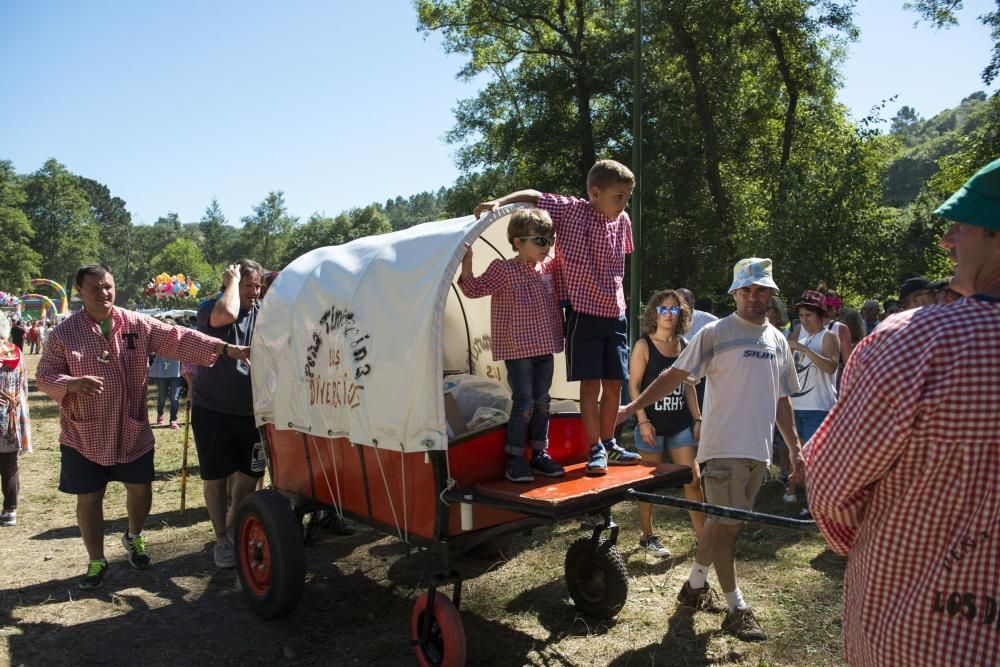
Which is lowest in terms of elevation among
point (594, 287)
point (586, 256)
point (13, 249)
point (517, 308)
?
point (517, 308)

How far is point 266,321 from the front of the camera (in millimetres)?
5605

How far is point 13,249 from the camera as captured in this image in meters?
67.7

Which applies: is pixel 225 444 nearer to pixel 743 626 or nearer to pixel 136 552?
pixel 136 552

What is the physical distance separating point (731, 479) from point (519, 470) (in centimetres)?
139

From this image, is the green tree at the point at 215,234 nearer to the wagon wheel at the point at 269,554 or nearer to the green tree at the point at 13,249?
the green tree at the point at 13,249

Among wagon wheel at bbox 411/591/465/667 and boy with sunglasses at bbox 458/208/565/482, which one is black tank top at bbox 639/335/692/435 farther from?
wagon wheel at bbox 411/591/465/667

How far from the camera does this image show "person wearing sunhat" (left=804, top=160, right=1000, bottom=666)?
1.64 m

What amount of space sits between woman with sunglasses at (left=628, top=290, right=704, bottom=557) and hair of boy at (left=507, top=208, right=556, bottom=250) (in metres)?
1.99

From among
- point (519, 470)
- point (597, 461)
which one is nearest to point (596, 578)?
point (597, 461)

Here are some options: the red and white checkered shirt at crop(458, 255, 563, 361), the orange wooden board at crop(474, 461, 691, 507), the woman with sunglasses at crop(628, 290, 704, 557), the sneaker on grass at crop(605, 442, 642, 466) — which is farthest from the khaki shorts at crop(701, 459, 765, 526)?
the red and white checkered shirt at crop(458, 255, 563, 361)

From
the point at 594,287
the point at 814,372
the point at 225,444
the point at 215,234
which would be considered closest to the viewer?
the point at 594,287

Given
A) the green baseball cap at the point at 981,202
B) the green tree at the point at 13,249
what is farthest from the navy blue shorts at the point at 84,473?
the green tree at the point at 13,249

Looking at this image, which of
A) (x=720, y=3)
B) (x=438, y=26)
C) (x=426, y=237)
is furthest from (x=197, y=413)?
(x=438, y=26)

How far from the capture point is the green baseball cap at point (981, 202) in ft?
5.58
